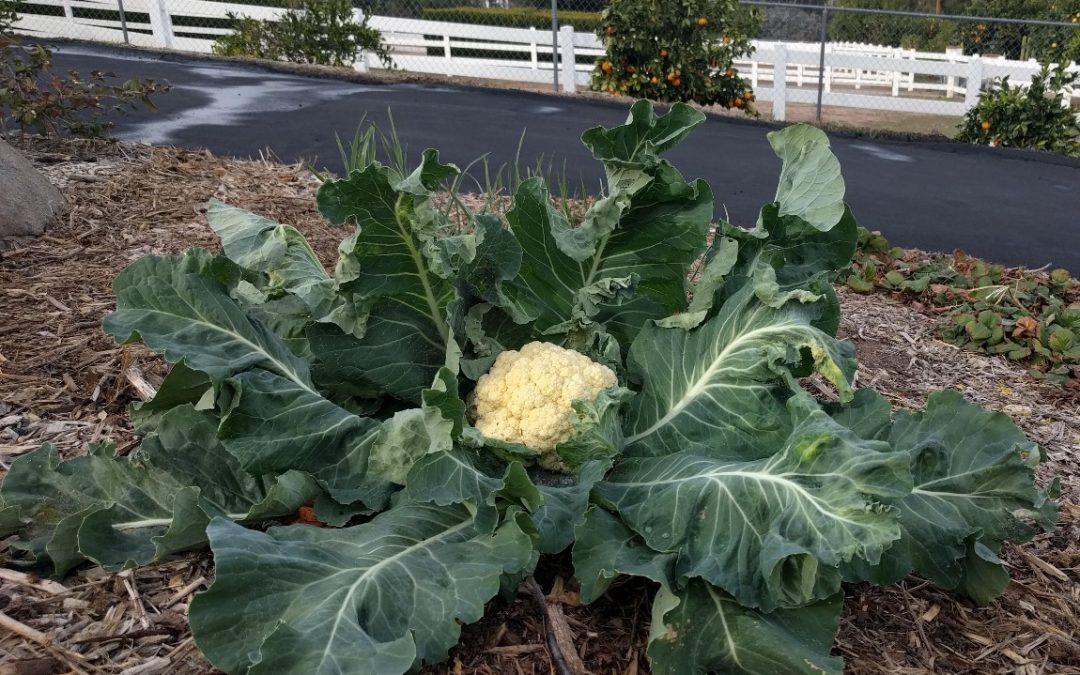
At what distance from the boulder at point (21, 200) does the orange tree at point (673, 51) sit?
Result: 32.9 feet

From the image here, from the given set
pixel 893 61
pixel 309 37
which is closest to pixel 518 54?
pixel 309 37

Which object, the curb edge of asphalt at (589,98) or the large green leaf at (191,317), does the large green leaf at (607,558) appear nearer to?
the large green leaf at (191,317)

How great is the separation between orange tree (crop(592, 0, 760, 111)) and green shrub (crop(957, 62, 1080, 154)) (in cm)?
337

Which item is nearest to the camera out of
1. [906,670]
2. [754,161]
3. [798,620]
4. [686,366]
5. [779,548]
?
[779,548]

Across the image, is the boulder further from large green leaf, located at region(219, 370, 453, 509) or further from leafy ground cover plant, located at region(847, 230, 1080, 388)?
leafy ground cover plant, located at region(847, 230, 1080, 388)

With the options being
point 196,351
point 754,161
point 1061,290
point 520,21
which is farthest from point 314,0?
point 196,351

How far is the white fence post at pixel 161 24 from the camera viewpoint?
693 inches

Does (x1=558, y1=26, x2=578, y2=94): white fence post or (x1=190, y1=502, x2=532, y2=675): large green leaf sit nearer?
(x1=190, y1=502, x2=532, y2=675): large green leaf

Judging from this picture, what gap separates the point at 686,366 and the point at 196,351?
135 cm

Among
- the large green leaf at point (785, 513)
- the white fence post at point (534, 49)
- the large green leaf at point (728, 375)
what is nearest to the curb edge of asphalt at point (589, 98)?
the white fence post at point (534, 49)

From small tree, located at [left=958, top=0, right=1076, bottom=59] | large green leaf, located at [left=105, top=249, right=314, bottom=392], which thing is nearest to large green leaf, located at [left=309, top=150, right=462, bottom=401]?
large green leaf, located at [left=105, top=249, right=314, bottom=392]

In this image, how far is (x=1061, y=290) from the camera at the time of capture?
15.9 feet

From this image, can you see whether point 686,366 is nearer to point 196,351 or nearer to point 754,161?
point 196,351

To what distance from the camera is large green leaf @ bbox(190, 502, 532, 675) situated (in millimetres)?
1659
